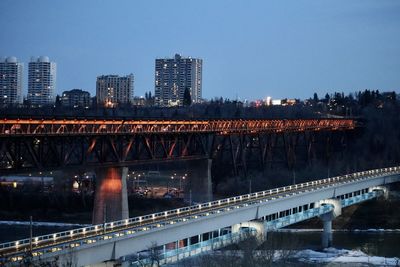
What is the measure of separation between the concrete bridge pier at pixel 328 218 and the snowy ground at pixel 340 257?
2244 mm

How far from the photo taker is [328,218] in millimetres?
73375

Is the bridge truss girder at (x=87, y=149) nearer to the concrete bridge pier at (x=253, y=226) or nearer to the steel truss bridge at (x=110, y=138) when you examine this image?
the steel truss bridge at (x=110, y=138)

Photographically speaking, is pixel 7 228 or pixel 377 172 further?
pixel 377 172

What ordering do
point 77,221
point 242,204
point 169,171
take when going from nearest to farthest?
point 242,204 → point 77,221 → point 169,171

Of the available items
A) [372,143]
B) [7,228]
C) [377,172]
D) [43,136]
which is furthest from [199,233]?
[372,143]

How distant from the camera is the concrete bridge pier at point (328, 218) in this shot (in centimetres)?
6981

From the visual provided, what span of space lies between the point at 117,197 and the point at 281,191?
16173mm

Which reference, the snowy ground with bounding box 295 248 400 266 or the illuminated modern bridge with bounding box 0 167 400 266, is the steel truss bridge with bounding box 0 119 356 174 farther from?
the snowy ground with bounding box 295 248 400 266

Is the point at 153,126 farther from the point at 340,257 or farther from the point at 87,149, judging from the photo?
the point at 340,257

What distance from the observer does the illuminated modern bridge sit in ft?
126

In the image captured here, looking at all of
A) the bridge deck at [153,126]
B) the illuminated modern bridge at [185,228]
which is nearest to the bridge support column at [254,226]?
the illuminated modern bridge at [185,228]

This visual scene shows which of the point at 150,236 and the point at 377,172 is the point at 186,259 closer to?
the point at 150,236

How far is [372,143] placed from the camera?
128250mm

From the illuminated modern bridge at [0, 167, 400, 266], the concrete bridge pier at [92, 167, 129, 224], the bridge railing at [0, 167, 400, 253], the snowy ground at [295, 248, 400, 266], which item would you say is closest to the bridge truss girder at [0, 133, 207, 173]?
the concrete bridge pier at [92, 167, 129, 224]
